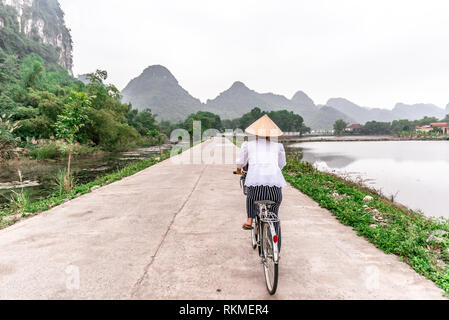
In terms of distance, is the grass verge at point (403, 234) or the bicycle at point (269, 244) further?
the grass verge at point (403, 234)

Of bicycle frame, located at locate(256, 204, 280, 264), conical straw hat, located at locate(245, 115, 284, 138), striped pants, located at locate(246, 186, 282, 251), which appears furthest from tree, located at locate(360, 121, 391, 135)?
bicycle frame, located at locate(256, 204, 280, 264)

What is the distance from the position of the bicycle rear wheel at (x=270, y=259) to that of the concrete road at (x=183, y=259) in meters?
0.14

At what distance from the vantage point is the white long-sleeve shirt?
123 inches

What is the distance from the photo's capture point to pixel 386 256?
3502 mm

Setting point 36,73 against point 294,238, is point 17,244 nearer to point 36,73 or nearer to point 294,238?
point 294,238

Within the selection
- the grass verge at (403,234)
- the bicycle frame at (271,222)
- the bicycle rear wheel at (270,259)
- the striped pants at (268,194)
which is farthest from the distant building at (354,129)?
the bicycle rear wheel at (270,259)

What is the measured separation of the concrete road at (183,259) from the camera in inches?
106

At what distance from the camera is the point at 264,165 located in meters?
3.16

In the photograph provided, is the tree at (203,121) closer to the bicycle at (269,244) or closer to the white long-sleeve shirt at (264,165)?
the white long-sleeve shirt at (264,165)

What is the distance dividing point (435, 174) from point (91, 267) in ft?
73.5

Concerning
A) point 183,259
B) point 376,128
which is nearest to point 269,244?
point 183,259

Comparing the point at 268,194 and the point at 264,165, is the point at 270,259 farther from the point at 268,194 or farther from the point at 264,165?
the point at 264,165

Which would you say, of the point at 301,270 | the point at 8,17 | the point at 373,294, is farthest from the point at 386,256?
the point at 8,17

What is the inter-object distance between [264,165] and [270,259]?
117 centimetres
